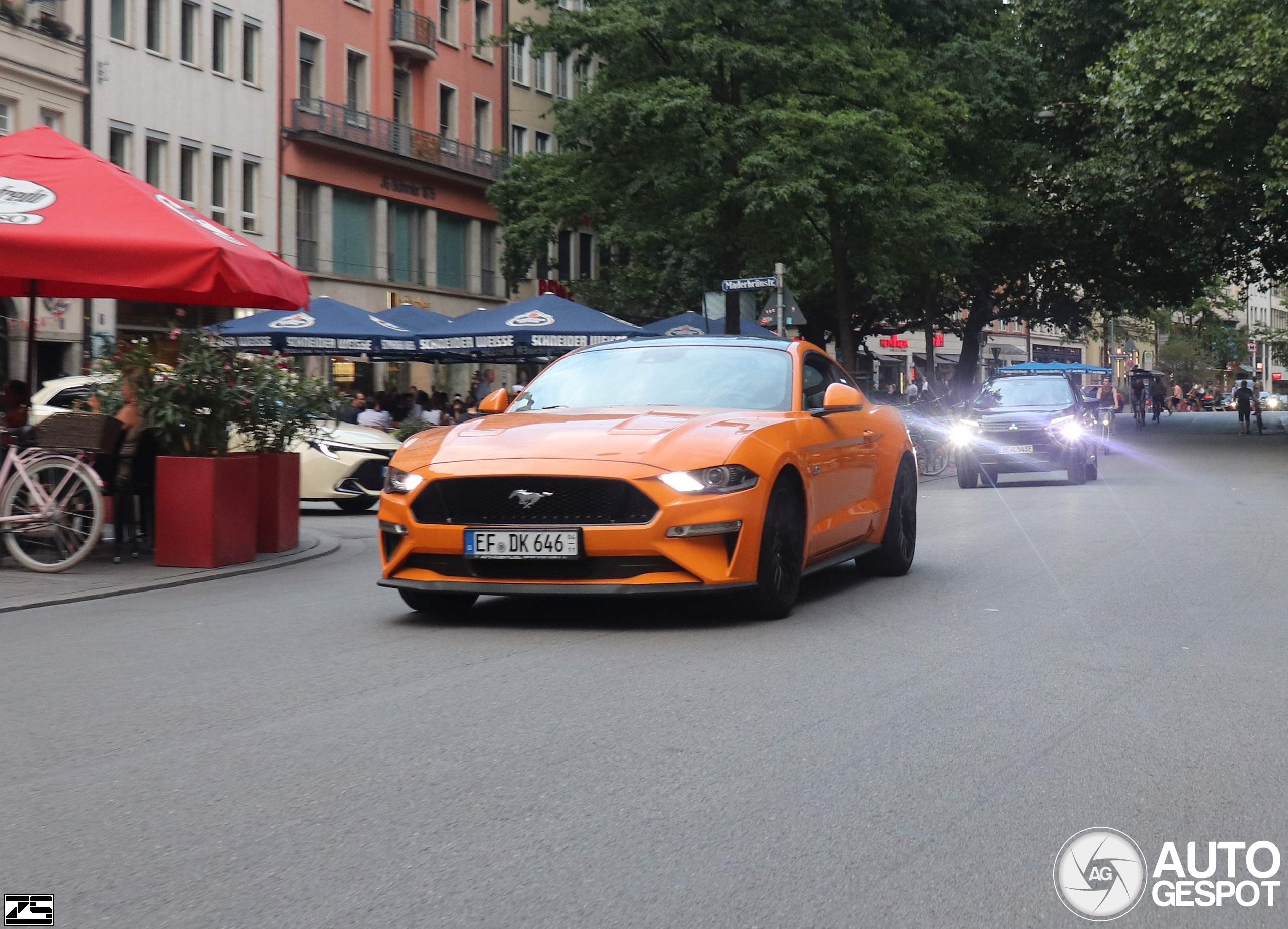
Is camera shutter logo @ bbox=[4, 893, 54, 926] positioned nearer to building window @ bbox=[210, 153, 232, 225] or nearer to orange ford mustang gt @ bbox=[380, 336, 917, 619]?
orange ford mustang gt @ bbox=[380, 336, 917, 619]

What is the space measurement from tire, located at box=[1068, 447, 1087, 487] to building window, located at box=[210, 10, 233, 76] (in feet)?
79.2

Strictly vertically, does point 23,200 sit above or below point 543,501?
above

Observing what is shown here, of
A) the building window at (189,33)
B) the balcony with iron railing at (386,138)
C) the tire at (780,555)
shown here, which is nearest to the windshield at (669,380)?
the tire at (780,555)

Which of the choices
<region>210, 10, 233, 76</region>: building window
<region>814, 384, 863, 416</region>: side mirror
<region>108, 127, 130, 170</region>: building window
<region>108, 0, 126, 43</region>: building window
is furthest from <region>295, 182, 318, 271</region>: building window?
<region>814, 384, 863, 416</region>: side mirror

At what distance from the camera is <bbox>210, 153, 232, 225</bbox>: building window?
40.5 m

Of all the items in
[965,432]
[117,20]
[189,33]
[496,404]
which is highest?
[189,33]

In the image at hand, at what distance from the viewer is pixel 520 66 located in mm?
54281

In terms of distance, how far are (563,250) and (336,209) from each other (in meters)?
13.9

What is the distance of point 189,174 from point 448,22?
12.8m

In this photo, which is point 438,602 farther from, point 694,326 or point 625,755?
point 694,326

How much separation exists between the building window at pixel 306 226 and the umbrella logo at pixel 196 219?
30.1m

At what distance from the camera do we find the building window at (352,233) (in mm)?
→ 44438

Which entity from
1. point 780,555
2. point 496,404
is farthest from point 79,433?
point 780,555

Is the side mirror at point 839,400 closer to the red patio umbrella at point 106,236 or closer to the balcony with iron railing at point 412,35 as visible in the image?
the red patio umbrella at point 106,236
